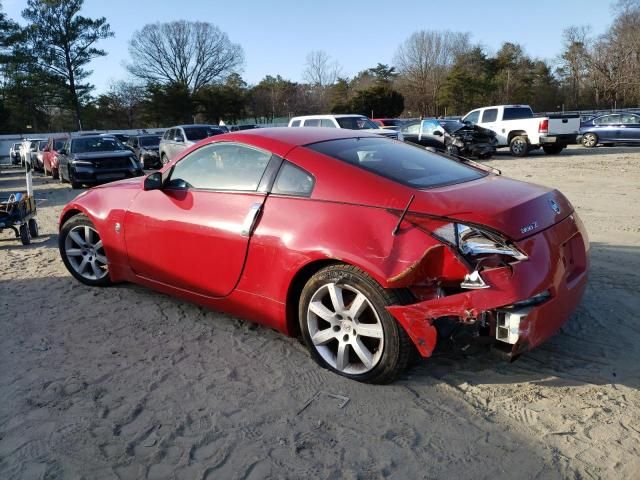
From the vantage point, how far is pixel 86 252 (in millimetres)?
4957

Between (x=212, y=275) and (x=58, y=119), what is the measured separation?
60130mm

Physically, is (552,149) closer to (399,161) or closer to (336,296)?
(399,161)

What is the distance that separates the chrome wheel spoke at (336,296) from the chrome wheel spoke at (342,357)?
0.24 meters

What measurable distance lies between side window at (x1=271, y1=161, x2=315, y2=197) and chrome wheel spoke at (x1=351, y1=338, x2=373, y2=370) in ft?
3.21

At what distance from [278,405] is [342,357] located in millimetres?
489

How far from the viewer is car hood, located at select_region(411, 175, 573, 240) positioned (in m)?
2.76

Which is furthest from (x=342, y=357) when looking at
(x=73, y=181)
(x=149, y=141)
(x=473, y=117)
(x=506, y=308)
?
(x=149, y=141)

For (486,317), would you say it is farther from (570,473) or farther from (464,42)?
(464,42)

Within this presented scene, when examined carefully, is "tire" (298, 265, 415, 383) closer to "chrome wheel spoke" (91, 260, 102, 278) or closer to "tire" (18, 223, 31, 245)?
"chrome wheel spoke" (91, 260, 102, 278)

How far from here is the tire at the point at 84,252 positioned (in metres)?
4.84

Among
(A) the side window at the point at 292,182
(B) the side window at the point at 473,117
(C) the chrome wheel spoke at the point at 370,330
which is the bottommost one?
(C) the chrome wheel spoke at the point at 370,330

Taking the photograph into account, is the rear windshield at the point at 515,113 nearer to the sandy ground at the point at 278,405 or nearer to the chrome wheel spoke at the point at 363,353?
the sandy ground at the point at 278,405

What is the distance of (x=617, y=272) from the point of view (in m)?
4.86

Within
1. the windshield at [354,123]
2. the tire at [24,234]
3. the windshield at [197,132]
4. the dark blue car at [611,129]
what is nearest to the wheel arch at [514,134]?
the dark blue car at [611,129]
